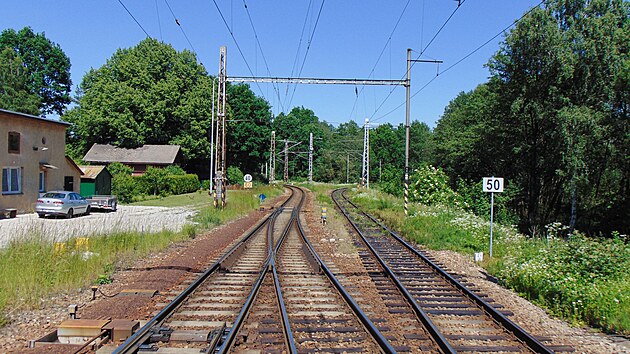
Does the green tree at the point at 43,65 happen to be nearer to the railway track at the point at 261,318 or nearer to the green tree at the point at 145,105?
the green tree at the point at 145,105

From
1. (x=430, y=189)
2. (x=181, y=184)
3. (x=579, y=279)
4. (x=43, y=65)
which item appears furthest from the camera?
(x=43, y=65)

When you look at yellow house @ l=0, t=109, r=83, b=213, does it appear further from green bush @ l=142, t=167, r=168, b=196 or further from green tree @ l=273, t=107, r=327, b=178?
green tree @ l=273, t=107, r=327, b=178

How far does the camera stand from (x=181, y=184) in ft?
176

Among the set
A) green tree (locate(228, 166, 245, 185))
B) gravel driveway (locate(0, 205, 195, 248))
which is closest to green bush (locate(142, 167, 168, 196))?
gravel driveway (locate(0, 205, 195, 248))

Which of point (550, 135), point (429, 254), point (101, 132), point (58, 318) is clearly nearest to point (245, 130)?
point (101, 132)

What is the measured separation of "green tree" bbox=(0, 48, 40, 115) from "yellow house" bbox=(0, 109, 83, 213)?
30.4 metres

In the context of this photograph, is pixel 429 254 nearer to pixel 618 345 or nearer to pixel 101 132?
pixel 618 345

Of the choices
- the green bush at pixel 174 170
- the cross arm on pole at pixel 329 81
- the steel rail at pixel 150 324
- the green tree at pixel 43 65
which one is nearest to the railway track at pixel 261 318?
the steel rail at pixel 150 324

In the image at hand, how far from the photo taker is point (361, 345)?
698cm

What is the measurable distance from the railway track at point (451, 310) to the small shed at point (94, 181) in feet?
100

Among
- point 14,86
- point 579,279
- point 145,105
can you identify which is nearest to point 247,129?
point 145,105

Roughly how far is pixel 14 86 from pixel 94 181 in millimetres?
32597

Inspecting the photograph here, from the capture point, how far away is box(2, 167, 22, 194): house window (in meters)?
27.7

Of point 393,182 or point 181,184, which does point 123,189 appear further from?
point 393,182
